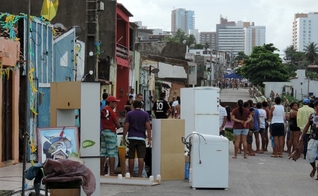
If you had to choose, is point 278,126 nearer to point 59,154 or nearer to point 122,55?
point 59,154

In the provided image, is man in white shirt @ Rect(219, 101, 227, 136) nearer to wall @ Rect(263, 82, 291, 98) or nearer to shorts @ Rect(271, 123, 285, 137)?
shorts @ Rect(271, 123, 285, 137)

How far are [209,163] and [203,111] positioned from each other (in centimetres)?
506

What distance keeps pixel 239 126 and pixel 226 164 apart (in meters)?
6.16

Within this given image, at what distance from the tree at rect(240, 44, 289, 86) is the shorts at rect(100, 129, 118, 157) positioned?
251 ft

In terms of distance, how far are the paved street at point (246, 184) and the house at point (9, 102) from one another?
49cm

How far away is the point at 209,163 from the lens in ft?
44.7

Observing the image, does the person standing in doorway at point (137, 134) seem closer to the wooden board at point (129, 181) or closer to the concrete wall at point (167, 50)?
the wooden board at point (129, 181)

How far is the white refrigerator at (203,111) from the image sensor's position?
18484 millimetres

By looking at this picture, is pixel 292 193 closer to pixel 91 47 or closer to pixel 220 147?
pixel 220 147

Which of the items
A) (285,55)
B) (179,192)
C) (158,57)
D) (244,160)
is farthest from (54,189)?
(285,55)

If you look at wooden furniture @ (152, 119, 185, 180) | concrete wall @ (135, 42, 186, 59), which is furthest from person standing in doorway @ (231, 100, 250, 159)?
concrete wall @ (135, 42, 186, 59)

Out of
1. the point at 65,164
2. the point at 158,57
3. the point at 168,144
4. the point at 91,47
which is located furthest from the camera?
the point at 158,57

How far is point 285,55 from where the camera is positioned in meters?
189

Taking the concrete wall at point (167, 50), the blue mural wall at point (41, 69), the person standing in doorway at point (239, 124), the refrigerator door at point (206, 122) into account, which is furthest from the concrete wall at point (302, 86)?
the refrigerator door at point (206, 122)
